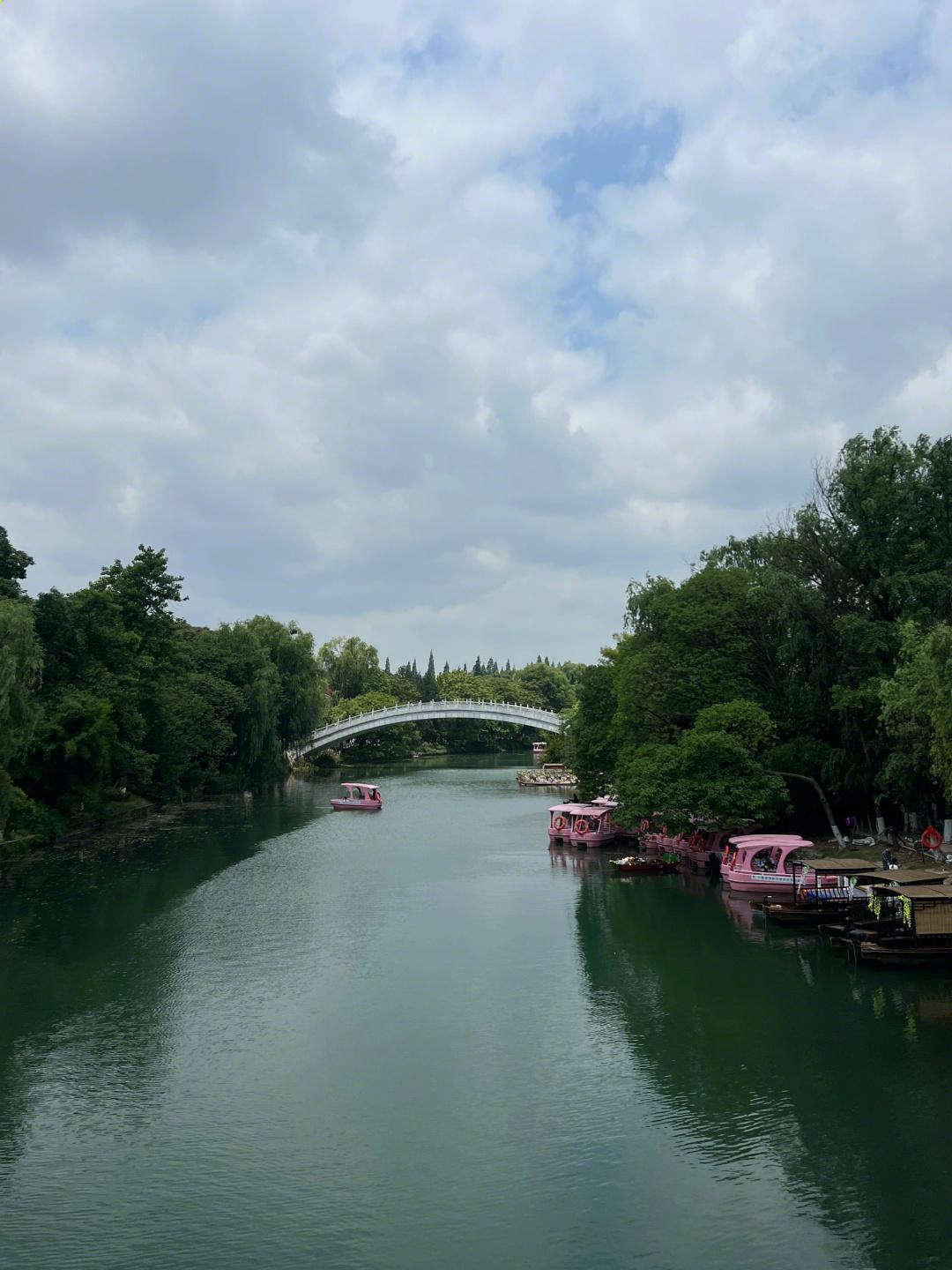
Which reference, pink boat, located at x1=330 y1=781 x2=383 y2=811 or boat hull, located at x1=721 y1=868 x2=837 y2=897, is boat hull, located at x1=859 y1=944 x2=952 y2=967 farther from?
pink boat, located at x1=330 y1=781 x2=383 y2=811

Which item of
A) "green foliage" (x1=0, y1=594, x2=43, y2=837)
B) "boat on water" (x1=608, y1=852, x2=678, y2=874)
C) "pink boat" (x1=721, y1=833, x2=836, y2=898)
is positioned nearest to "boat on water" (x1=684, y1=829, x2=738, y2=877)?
"boat on water" (x1=608, y1=852, x2=678, y2=874)

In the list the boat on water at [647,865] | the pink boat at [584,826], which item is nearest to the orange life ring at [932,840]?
the boat on water at [647,865]

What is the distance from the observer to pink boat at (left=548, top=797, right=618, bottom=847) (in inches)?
1705

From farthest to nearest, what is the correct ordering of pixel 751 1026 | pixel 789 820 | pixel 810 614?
pixel 789 820
pixel 810 614
pixel 751 1026

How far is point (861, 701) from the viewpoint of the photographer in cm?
3256

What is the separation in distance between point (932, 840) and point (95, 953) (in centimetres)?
2374

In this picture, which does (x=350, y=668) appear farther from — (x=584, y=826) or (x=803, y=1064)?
(x=803, y=1064)

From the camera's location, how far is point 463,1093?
53.3 feet

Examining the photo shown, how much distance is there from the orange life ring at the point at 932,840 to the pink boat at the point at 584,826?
15.0 meters

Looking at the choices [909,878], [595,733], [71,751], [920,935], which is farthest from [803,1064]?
[595,733]

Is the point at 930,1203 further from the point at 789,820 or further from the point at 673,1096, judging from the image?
the point at 789,820

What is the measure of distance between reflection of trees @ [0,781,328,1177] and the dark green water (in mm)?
116

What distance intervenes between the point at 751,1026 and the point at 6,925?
20.7 meters

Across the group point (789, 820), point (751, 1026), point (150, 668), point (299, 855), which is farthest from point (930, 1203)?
point (150, 668)
